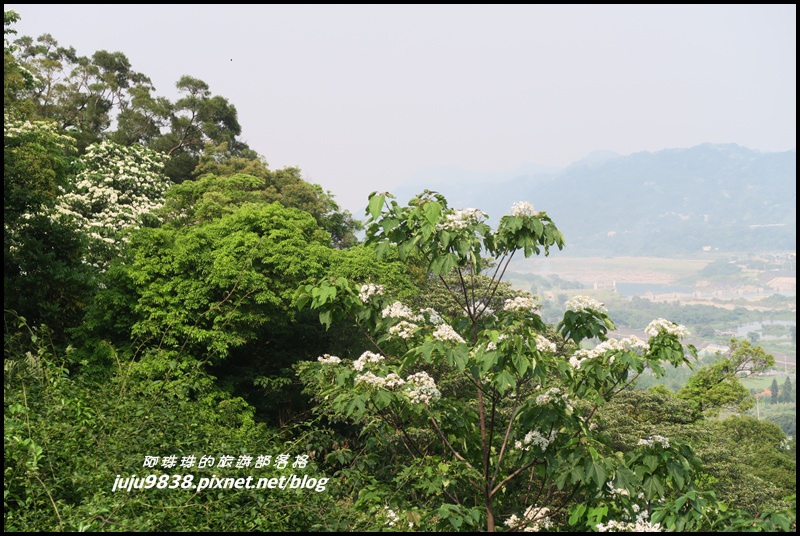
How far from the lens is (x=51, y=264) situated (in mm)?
7691

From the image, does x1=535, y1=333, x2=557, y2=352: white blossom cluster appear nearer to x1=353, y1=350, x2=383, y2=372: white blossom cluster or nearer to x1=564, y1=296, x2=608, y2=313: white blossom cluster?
x1=564, y1=296, x2=608, y2=313: white blossom cluster

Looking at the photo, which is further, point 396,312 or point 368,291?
point 368,291

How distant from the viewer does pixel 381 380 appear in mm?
3422

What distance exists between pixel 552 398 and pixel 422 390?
73cm

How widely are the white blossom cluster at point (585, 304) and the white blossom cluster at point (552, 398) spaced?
554 mm

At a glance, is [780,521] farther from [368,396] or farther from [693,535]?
[368,396]

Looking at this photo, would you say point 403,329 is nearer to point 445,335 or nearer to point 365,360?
point 365,360

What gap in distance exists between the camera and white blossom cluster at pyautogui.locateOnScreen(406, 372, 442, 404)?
3.52m

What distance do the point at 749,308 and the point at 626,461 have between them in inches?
4620

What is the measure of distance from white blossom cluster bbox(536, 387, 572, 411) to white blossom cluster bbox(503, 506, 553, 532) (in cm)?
61

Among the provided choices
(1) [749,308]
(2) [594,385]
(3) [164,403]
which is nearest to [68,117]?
(3) [164,403]

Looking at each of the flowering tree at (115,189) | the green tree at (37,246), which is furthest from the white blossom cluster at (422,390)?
the flowering tree at (115,189)

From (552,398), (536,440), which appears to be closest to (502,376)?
(552,398)

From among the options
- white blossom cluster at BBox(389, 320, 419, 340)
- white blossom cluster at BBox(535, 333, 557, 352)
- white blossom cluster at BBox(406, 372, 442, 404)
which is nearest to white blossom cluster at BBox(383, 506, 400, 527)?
white blossom cluster at BBox(406, 372, 442, 404)
